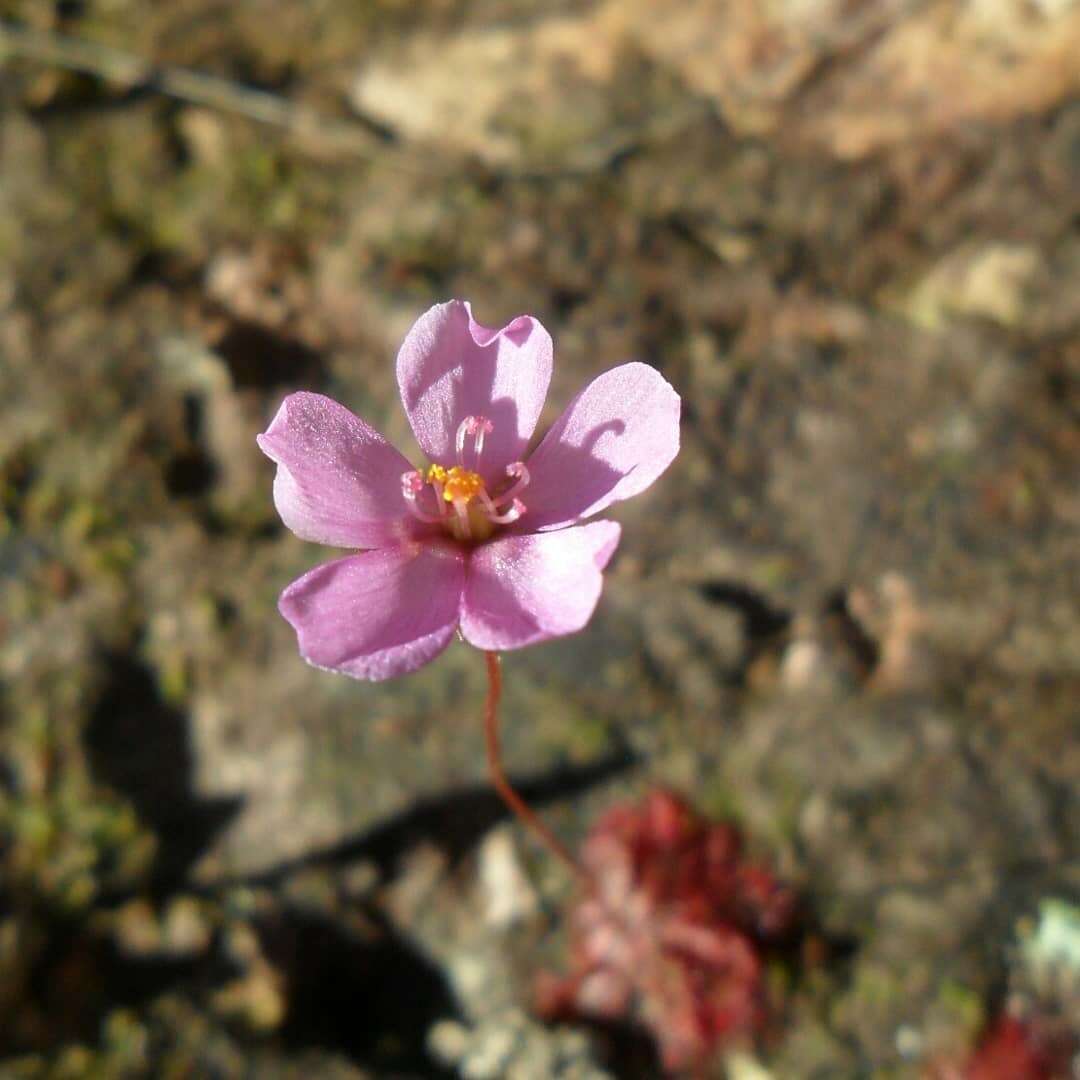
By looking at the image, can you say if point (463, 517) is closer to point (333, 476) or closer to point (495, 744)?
point (333, 476)

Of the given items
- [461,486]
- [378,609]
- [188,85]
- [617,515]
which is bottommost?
[378,609]

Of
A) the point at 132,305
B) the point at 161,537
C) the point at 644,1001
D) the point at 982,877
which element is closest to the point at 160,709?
the point at 161,537

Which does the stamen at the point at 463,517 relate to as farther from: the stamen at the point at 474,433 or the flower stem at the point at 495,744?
the flower stem at the point at 495,744

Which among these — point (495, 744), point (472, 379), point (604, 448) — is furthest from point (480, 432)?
point (495, 744)

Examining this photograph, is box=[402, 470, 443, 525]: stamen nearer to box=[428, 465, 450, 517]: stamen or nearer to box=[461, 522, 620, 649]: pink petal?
box=[428, 465, 450, 517]: stamen

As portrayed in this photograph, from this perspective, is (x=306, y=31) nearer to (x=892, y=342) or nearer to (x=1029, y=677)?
(x=892, y=342)
